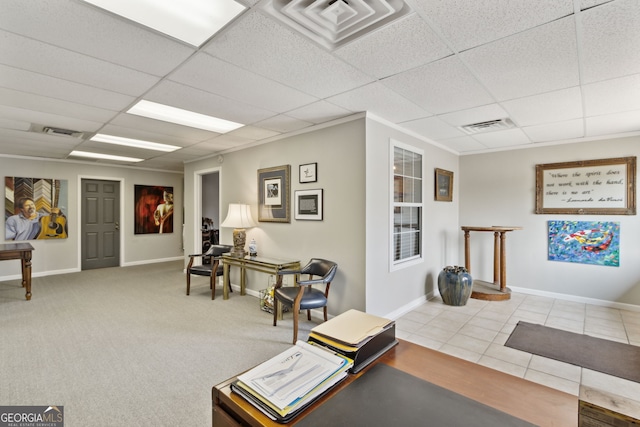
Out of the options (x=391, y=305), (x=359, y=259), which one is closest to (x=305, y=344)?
(x=359, y=259)

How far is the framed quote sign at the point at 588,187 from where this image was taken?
163 inches

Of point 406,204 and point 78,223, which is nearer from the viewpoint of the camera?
point 406,204

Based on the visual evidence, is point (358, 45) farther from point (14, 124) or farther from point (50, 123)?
point (14, 124)

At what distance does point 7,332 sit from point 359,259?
388cm

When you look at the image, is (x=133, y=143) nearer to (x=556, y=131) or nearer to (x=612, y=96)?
(x=612, y=96)

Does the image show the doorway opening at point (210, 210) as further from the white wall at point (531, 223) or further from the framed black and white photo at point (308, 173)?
the white wall at point (531, 223)

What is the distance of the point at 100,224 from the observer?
685 cm

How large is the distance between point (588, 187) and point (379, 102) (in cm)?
363

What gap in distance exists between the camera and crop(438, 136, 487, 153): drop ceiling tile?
14.9 ft

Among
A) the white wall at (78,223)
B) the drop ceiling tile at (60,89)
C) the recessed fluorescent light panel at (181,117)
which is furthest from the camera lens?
the white wall at (78,223)

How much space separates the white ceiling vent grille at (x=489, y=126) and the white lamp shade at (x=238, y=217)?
3204mm

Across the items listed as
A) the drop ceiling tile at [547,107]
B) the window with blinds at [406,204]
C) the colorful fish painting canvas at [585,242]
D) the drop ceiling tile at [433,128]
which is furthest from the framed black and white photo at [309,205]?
the colorful fish painting canvas at [585,242]

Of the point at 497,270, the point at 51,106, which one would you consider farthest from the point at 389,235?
the point at 51,106

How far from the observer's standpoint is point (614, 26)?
177 centimetres
